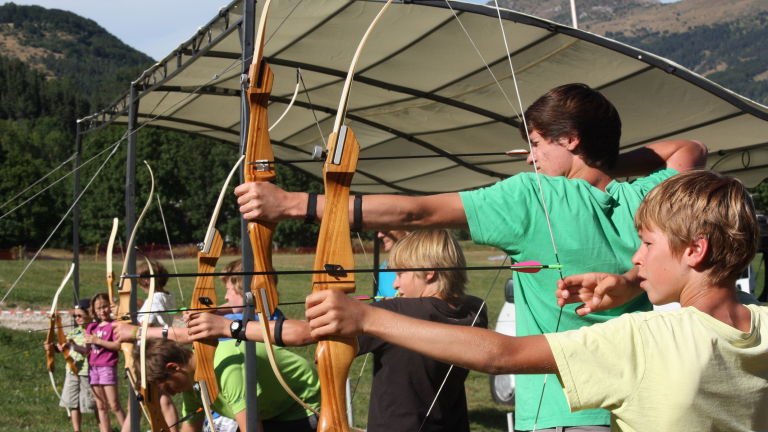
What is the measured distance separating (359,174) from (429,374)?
4.67 meters

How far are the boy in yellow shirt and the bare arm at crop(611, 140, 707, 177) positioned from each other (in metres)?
0.82

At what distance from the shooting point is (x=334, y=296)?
100 centimetres

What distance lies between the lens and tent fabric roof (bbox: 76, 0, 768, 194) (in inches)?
134

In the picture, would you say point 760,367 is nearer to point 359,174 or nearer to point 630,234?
point 630,234

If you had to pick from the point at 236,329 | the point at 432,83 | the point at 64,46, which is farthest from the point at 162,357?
the point at 64,46

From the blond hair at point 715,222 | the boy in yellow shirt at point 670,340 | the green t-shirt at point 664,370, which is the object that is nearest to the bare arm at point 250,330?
the boy in yellow shirt at point 670,340

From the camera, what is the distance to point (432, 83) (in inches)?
171

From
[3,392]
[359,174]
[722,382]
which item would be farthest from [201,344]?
[3,392]

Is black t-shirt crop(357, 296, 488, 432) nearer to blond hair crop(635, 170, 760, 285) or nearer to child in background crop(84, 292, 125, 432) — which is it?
blond hair crop(635, 170, 760, 285)

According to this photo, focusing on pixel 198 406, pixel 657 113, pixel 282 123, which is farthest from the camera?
pixel 282 123

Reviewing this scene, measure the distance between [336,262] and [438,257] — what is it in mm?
915

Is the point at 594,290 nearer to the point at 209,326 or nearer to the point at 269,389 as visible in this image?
the point at 209,326

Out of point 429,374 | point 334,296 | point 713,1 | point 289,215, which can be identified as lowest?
point 429,374

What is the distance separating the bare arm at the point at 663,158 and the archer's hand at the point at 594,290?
2.28 ft
